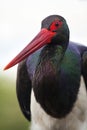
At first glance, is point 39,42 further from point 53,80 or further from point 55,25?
point 53,80

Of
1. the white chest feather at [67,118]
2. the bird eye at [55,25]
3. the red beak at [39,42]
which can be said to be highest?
the bird eye at [55,25]

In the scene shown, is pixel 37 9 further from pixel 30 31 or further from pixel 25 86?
pixel 25 86

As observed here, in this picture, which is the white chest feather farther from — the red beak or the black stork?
the red beak

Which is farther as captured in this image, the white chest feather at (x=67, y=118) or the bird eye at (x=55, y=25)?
the white chest feather at (x=67, y=118)

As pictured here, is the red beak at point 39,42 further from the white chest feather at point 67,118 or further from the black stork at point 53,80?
the white chest feather at point 67,118

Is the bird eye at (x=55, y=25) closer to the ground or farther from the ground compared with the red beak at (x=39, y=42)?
farther from the ground

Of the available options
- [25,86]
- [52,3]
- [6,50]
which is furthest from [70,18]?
[25,86]

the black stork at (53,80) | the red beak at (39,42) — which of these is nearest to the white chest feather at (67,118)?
the black stork at (53,80)

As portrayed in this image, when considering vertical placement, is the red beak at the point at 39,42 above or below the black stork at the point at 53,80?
above

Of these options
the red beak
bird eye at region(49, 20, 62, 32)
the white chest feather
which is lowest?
the white chest feather

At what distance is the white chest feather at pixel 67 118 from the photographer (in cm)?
325

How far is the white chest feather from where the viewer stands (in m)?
3.25

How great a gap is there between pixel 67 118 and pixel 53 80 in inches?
11.6

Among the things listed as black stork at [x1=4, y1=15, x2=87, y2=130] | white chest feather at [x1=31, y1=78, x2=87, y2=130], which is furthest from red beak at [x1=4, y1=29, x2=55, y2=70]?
white chest feather at [x1=31, y1=78, x2=87, y2=130]
